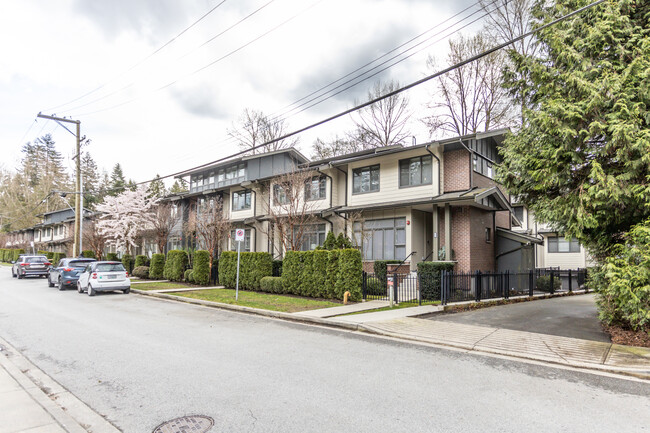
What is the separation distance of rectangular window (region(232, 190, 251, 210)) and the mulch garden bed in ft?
79.3

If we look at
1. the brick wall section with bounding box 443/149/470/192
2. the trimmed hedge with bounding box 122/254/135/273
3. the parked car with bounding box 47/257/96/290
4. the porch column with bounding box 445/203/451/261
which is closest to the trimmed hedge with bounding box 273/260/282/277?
the porch column with bounding box 445/203/451/261

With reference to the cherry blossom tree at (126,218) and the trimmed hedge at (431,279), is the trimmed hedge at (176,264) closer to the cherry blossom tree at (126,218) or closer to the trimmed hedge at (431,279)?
the cherry blossom tree at (126,218)

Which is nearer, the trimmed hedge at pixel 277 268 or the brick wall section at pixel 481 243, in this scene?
the brick wall section at pixel 481 243

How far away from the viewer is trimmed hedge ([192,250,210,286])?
70.3 feet

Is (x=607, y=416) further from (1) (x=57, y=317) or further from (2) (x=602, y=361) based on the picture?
(1) (x=57, y=317)

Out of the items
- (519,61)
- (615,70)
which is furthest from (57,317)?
(615,70)

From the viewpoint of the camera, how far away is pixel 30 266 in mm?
28562

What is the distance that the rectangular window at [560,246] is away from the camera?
97.0 feet

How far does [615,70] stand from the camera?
839 centimetres

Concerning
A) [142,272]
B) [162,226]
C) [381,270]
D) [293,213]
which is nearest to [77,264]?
[142,272]

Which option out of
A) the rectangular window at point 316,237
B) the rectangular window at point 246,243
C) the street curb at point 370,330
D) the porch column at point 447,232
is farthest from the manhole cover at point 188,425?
the rectangular window at point 246,243

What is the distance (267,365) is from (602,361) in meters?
5.84

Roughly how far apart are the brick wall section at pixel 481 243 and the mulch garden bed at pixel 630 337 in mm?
9324

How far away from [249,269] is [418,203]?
29.3 ft
